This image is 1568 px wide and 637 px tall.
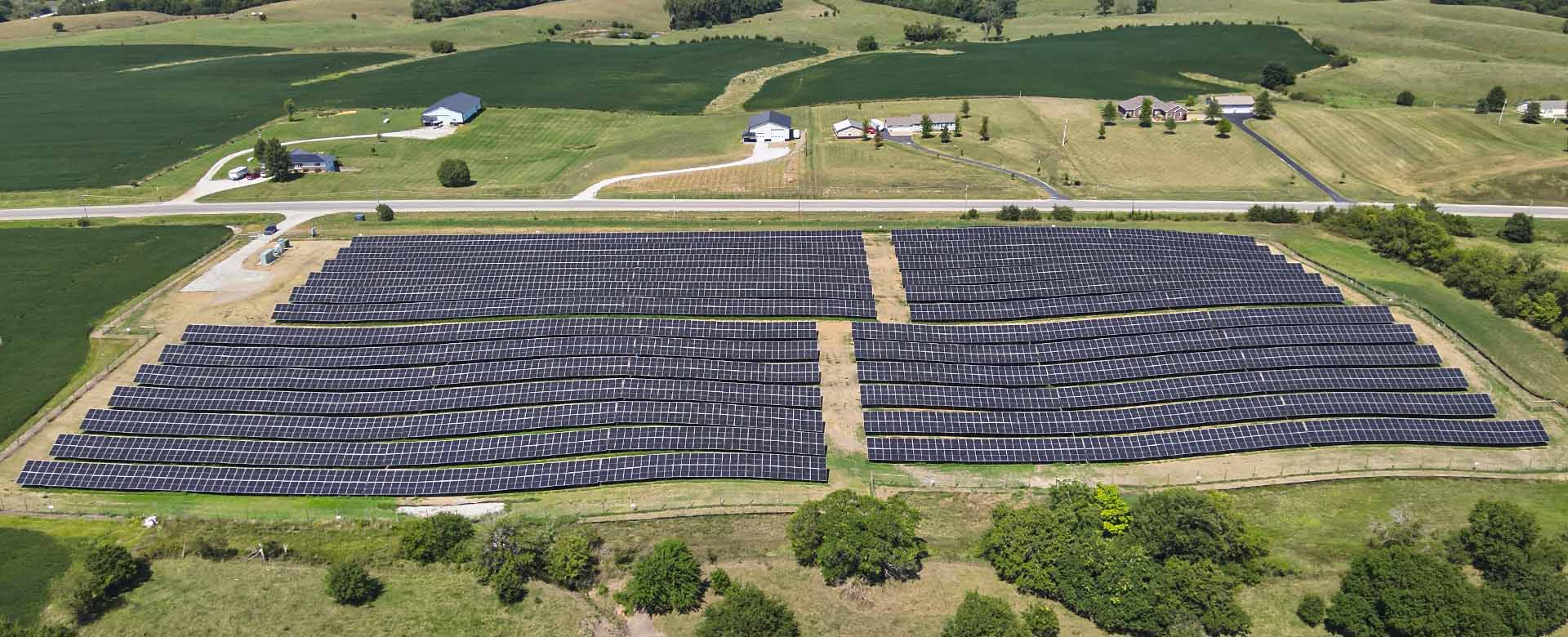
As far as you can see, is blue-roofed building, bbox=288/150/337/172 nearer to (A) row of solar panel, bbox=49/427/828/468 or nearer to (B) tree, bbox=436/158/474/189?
(B) tree, bbox=436/158/474/189

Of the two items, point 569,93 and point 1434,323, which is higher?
point 569,93

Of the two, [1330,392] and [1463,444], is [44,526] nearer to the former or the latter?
[1330,392]

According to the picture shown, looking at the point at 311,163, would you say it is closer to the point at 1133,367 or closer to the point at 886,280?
the point at 886,280

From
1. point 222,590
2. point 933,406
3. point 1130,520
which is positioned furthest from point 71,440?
point 1130,520

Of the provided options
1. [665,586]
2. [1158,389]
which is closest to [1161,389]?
[1158,389]

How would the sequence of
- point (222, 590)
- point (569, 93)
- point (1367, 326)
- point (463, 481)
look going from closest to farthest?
point (222, 590), point (463, 481), point (1367, 326), point (569, 93)

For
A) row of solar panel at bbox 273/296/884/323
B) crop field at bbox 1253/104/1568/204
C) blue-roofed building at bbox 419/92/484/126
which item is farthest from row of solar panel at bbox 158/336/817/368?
crop field at bbox 1253/104/1568/204
